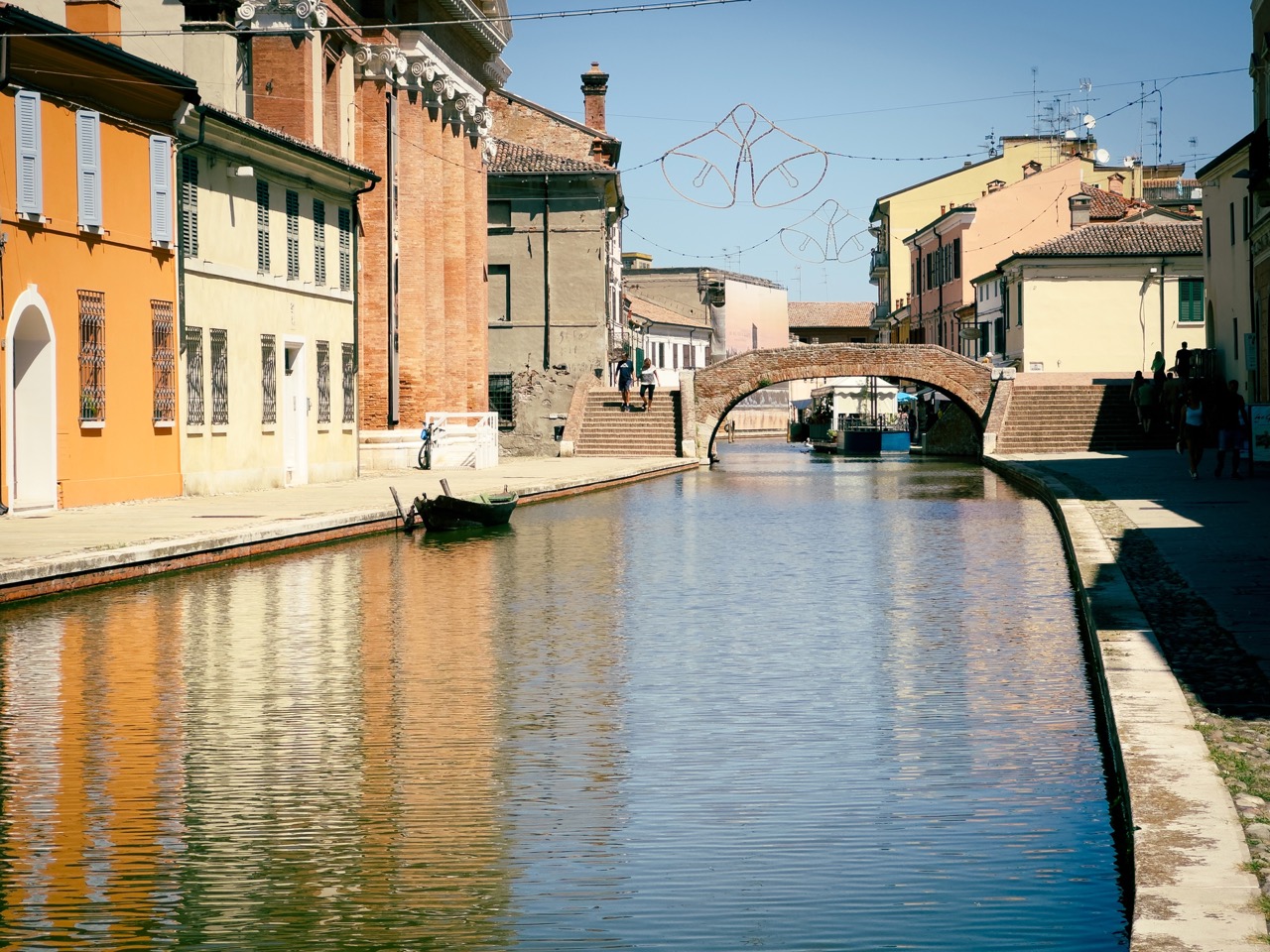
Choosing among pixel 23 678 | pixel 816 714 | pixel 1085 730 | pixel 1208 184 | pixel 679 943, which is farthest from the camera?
pixel 1208 184

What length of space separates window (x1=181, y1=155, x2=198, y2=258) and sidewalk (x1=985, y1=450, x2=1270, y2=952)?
49.3 ft

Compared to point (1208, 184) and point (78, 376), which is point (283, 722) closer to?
point (78, 376)

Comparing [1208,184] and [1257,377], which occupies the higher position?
[1208,184]

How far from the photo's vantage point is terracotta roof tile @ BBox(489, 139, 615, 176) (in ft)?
185

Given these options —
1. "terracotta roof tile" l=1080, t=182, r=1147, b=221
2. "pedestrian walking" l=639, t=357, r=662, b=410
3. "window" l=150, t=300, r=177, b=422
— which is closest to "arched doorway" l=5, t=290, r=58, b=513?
"window" l=150, t=300, r=177, b=422

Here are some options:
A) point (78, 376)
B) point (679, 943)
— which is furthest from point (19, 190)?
point (679, 943)

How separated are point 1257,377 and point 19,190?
2500 cm

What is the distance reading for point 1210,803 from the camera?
6.09m

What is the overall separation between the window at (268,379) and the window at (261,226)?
49.9 inches

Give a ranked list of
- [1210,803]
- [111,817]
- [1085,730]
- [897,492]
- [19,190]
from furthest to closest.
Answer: [897,492] → [19,190] → [1085,730] → [111,817] → [1210,803]

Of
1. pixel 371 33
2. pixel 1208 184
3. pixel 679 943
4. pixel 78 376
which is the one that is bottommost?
pixel 679 943

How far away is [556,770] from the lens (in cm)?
783

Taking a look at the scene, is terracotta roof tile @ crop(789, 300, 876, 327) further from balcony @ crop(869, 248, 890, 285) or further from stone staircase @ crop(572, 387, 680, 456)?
stone staircase @ crop(572, 387, 680, 456)

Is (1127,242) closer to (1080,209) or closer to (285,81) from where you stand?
(1080,209)
